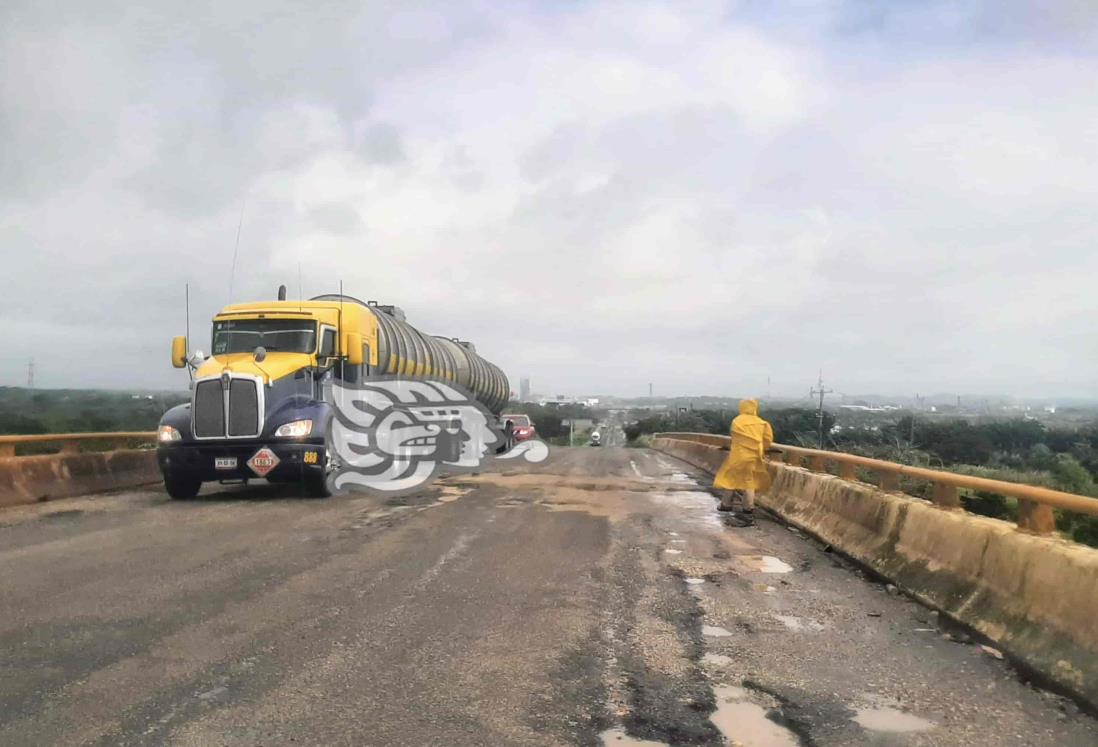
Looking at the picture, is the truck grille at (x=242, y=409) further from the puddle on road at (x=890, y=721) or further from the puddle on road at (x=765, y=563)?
the puddle on road at (x=890, y=721)

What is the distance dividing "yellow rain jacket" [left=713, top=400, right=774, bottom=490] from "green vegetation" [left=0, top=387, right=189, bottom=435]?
1508 centimetres

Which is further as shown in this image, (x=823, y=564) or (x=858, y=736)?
(x=823, y=564)

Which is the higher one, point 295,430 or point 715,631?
point 295,430

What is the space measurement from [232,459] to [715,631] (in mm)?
9443

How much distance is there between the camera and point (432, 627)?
19.2 ft

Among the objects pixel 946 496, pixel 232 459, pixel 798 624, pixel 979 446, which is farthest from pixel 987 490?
pixel 979 446

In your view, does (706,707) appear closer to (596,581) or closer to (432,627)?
(432,627)

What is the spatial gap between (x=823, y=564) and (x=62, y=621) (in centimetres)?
647

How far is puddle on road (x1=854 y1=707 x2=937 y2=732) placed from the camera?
420 cm

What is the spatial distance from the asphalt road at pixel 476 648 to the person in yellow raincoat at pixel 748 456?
8.20 feet

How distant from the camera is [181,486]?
13.8m

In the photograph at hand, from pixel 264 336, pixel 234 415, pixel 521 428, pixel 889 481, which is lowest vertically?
pixel 521 428

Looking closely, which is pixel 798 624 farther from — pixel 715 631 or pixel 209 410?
pixel 209 410

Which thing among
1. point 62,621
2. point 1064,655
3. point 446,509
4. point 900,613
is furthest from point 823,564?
point 62,621
